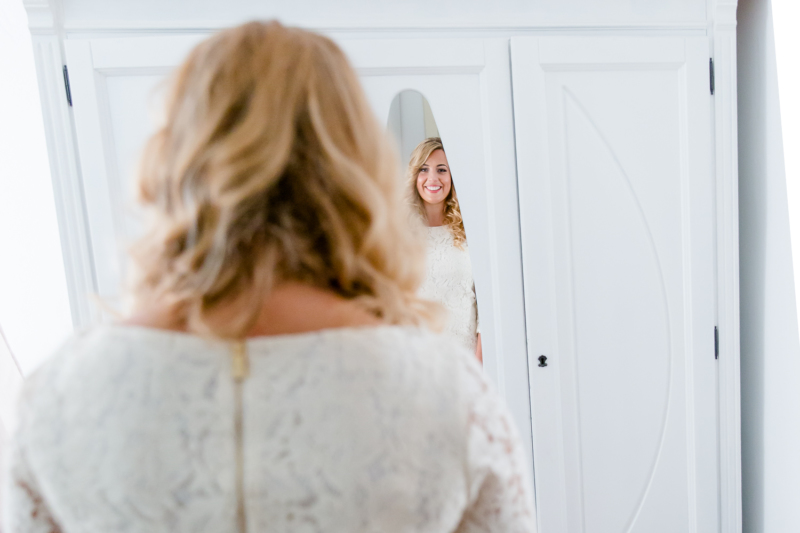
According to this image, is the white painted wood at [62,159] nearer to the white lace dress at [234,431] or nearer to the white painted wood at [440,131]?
the white painted wood at [440,131]

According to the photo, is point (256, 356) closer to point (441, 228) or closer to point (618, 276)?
point (441, 228)

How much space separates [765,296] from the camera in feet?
5.13

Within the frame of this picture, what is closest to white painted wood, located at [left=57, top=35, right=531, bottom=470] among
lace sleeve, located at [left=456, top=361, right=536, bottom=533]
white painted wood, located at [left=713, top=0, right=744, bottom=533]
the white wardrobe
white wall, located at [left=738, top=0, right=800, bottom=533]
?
the white wardrobe

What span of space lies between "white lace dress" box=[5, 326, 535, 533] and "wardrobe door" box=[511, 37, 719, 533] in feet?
3.27

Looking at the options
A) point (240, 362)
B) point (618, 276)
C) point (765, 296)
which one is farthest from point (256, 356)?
point (765, 296)

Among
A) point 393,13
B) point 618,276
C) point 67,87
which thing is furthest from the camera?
point 618,276

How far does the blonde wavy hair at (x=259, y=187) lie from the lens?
496mm

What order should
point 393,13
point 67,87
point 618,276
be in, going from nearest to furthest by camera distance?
point 67,87 → point 393,13 → point 618,276

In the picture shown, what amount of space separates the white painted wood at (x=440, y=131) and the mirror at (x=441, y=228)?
3 cm

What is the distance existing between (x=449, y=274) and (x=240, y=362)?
100 cm

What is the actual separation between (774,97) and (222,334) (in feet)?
5.36

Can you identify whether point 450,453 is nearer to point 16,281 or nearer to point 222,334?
point 222,334

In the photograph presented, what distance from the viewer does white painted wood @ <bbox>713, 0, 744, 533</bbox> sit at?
1.46 m

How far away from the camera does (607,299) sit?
58.9 inches
